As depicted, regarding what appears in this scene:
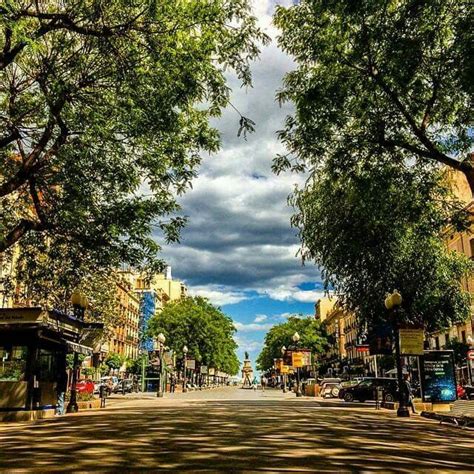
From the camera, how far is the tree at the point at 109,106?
11.6 metres

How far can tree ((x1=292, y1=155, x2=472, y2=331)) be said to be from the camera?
1563cm

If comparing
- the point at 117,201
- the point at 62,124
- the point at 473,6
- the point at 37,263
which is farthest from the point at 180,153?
the point at 473,6

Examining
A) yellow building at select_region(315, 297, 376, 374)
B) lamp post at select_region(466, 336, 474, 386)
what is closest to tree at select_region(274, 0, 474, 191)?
lamp post at select_region(466, 336, 474, 386)

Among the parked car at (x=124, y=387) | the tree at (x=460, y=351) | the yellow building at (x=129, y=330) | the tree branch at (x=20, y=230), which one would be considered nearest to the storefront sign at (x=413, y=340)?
the tree branch at (x=20, y=230)

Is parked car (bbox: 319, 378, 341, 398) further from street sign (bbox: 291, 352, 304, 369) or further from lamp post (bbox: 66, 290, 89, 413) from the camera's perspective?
lamp post (bbox: 66, 290, 89, 413)

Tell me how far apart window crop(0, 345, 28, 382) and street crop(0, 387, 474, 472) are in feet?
10.2

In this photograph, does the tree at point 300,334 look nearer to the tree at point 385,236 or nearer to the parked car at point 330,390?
the parked car at point 330,390

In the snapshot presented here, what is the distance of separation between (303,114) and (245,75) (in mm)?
2112

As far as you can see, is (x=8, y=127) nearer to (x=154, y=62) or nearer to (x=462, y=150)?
(x=154, y=62)

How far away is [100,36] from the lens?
1092 centimetres

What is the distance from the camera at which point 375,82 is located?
1373cm

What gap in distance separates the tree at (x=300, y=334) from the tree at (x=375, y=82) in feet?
288

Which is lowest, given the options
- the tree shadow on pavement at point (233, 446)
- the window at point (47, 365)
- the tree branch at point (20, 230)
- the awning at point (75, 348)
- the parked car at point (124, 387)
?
the parked car at point (124, 387)

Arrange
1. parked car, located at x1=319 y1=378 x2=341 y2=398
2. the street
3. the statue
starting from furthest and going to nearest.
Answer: the statue < parked car, located at x1=319 y1=378 x2=341 y2=398 < the street
